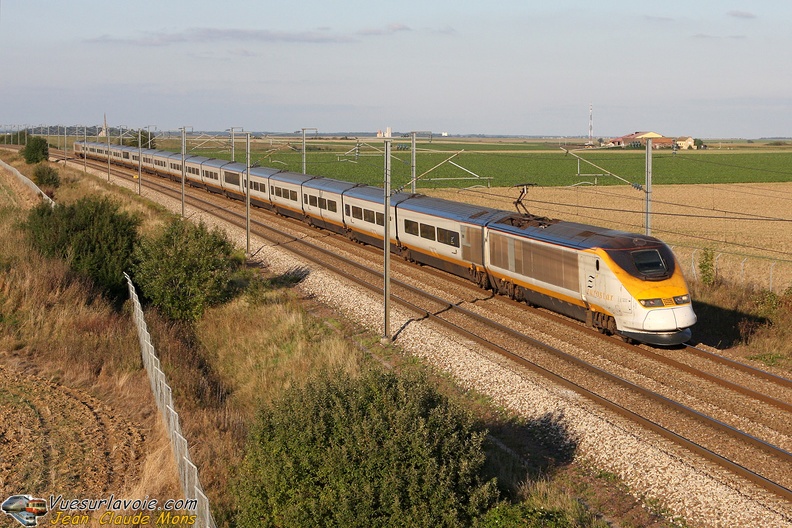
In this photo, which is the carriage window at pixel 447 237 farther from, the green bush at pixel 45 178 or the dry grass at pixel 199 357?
the green bush at pixel 45 178

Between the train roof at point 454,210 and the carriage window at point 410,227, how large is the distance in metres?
0.54

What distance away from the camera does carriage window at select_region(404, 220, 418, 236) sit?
1276 inches

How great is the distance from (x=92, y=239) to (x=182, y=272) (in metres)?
5.36

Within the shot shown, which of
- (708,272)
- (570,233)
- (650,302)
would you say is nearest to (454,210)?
(570,233)

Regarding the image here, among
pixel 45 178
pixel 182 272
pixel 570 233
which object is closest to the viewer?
pixel 570 233

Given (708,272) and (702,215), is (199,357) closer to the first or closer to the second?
(708,272)

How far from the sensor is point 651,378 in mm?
19062

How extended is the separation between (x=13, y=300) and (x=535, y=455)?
59.4ft

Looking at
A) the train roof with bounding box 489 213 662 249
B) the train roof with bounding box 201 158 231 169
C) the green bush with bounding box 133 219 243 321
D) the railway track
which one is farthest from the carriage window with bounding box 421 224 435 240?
the train roof with bounding box 201 158 231 169

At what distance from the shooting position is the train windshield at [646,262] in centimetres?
2059

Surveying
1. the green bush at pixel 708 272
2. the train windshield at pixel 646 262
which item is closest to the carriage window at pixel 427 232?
the green bush at pixel 708 272

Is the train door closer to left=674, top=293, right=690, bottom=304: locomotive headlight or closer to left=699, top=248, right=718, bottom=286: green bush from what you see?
left=674, top=293, right=690, bottom=304: locomotive headlight

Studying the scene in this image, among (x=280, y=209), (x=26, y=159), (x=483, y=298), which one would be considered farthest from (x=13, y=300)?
(x=26, y=159)

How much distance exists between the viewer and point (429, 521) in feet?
35.4
